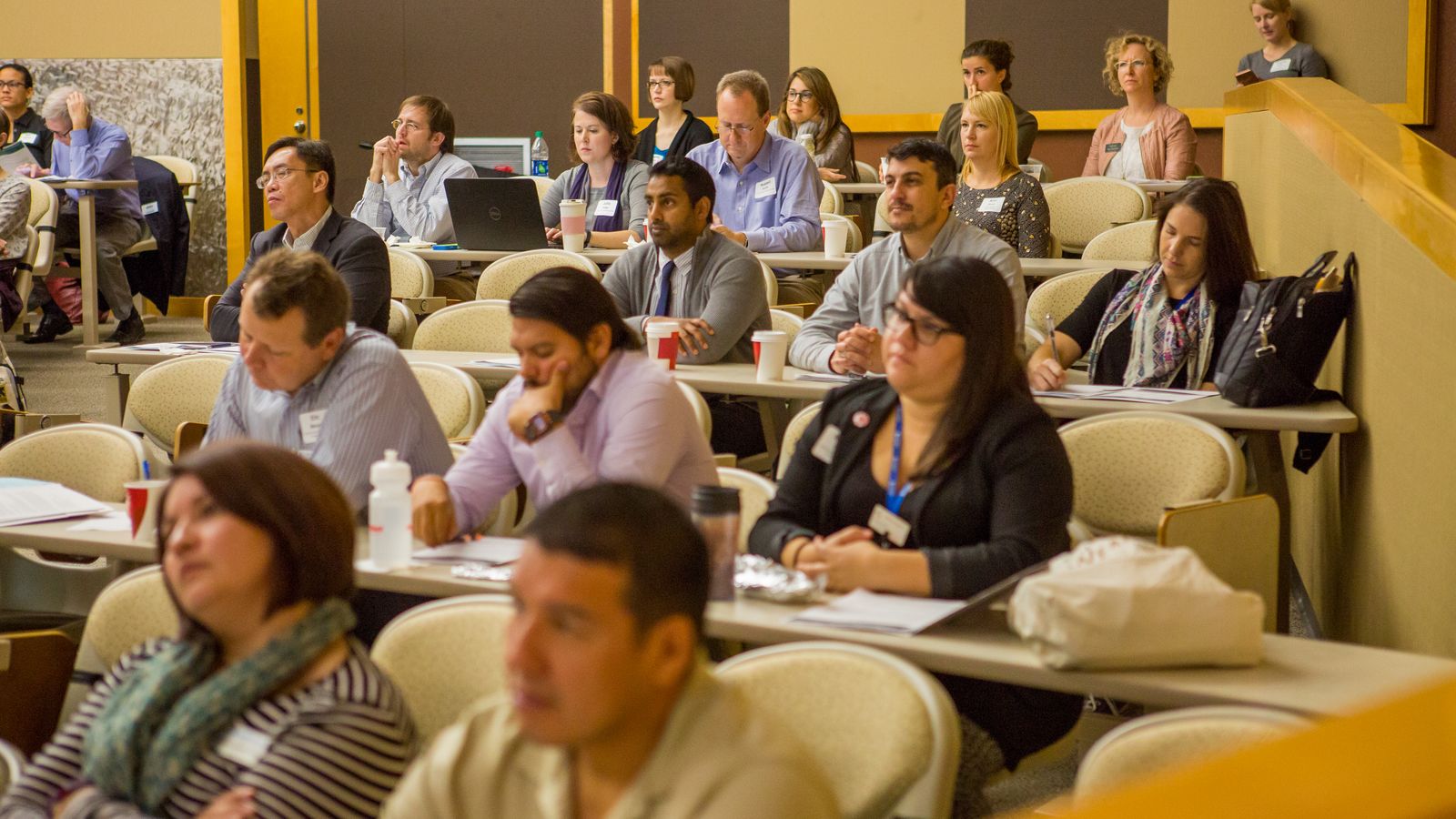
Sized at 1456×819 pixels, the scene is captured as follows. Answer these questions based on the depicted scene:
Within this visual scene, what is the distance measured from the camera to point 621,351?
3051 mm

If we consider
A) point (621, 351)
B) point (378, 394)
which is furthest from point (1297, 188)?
point (378, 394)

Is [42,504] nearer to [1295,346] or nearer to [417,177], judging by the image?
[1295,346]

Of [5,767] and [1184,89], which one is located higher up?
[1184,89]

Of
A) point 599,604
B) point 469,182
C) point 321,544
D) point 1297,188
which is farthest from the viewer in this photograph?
point 469,182

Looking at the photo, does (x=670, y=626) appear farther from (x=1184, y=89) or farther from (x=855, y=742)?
(x=1184, y=89)

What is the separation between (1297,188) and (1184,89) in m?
5.06

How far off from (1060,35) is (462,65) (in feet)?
14.7

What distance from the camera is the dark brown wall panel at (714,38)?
10820mm

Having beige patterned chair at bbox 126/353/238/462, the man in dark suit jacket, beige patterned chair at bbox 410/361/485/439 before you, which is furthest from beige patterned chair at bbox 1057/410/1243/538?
the man in dark suit jacket

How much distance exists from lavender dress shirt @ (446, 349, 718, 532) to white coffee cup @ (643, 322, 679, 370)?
53.0 inches

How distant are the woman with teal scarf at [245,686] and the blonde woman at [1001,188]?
4530 mm

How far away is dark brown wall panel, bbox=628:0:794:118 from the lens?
35.5 feet

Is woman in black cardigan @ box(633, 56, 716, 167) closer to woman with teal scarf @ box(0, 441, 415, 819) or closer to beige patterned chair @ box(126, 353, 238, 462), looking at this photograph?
beige patterned chair @ box(126, 353, 238, 462)

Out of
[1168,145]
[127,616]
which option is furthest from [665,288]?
[1168,145]
